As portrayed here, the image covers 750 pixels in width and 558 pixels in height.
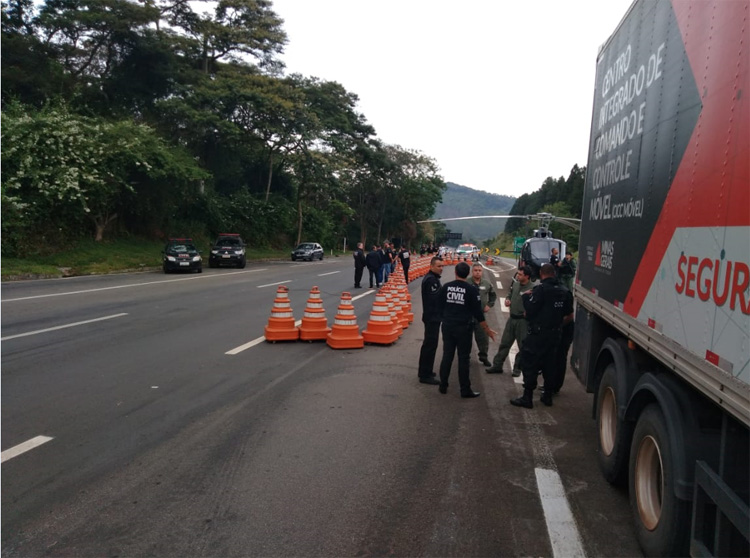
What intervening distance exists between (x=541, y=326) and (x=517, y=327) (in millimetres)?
1798

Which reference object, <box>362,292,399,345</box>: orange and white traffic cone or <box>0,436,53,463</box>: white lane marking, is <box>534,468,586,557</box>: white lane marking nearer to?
<box>0,436,53,463</box>: white lane marking

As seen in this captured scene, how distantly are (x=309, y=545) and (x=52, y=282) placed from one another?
19423 millimetres

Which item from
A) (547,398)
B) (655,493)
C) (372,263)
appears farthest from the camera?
(372,263)

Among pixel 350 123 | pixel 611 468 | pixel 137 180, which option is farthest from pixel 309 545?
pixel 350 123

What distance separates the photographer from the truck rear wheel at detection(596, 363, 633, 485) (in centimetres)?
433

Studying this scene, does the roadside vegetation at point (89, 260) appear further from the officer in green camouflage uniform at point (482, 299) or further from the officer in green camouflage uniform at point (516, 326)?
the officer in green camouflage uniform at point (516, 326)

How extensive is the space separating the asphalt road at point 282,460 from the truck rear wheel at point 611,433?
0.15m

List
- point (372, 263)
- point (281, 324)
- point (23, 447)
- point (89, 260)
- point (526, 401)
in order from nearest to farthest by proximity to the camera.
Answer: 1. point (23, 447)
2. point (526, 401)
3. point (281, 324)
4. point (372, 263)
5. point (89, 260)

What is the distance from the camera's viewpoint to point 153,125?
3619 centimetres

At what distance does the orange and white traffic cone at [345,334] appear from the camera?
10.0 m

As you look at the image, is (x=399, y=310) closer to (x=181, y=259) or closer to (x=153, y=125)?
(x=181, y=259)

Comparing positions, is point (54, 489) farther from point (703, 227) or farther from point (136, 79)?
point (136, 79)

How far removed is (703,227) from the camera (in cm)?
311

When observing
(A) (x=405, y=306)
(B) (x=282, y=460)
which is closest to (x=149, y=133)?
(A) (x=405, y=306)
